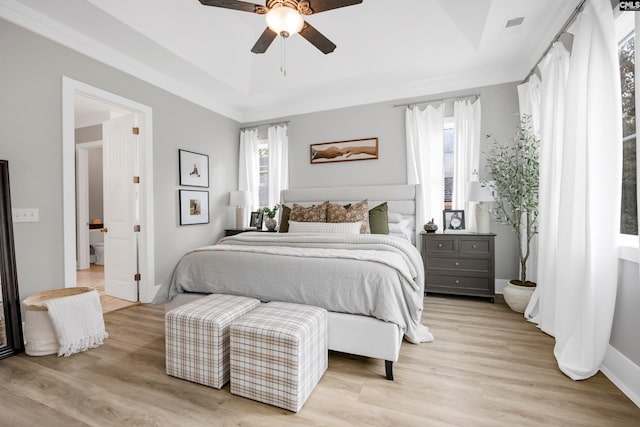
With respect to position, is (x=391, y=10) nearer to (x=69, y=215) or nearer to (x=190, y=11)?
(x=190, y=11)

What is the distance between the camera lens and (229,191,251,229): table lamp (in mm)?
4738

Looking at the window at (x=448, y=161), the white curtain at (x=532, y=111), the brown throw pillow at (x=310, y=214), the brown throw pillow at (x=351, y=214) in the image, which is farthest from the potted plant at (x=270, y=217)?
the white curtain at (x=532, y=111)

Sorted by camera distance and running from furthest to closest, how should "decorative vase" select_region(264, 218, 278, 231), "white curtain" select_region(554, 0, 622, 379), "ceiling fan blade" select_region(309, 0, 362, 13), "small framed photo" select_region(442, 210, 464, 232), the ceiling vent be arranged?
"decorative vase" select_region(264, 218, 278, 231)
"small framed photo" select_region(442, 210, 464, 232)
the ceiling vent
"ceiling fan blade" select_region(309, 0, 362, 13)
"white curtain" select_region(554, 0, 622, 379)

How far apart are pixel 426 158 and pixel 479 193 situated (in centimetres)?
91

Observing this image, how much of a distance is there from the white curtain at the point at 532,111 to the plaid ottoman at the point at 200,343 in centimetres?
324

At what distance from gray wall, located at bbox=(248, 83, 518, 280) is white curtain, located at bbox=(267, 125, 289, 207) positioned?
0.10 m

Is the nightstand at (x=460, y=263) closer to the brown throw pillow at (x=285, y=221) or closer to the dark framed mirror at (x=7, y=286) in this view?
the brown throw pillow at (x=285, y=221)

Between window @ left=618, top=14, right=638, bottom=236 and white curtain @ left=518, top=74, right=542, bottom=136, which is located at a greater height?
white curtain @ left=518, top=74, right=542, bottom=136

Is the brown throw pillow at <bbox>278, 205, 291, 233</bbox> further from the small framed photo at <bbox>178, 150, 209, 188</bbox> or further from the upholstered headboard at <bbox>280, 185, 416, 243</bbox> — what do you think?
the small framed photo at <bbox>178, 150, 209, 188</bbox>

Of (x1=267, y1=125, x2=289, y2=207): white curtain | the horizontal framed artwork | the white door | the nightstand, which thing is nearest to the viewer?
the nightstand

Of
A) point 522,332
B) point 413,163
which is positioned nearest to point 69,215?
point 413,163

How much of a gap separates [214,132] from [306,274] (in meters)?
3.44

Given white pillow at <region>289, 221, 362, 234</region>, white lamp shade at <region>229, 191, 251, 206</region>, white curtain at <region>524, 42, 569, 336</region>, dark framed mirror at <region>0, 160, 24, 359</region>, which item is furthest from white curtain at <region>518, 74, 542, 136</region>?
dark framed mirror at <region>0, 160, 24, 359</region>

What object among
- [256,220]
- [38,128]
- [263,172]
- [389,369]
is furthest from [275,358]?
[263,172]
